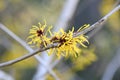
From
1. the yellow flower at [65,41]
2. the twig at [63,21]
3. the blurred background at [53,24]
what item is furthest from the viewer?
the blurred background at [53,24]

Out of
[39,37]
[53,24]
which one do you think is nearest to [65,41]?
[39,37]

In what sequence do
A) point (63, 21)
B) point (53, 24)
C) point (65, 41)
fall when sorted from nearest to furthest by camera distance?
point (65, 41)
point (63, 21)
point (53, 24)

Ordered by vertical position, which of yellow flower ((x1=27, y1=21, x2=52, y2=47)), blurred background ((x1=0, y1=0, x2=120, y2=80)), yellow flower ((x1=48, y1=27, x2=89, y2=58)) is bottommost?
yellow flower ((x1=48, y1=27, x2=89, y2=58))

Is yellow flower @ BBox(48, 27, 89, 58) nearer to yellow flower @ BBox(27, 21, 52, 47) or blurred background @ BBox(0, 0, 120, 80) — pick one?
yellow flower @ BBox(27, 21, 52, 47)

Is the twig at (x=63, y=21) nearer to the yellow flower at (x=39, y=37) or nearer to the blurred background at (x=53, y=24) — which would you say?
the blurred background at (x=53, y=24)

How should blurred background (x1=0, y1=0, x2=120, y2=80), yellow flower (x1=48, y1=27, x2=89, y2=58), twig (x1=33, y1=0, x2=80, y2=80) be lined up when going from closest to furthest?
yellow flower (x1=48, y1=27, x2=89, y2=58) → twig (x1=33, y1=0, x2=80, y2=80) → blurred background (x1=0, y1=0, x2=120, y2=80)

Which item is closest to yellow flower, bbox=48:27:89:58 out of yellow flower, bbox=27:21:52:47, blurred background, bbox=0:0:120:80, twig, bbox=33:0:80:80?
yellow flower, bbox=27:21:52:47

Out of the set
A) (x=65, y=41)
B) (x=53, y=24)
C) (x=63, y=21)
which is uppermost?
(x=53, y=24)

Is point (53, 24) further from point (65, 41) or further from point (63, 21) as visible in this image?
point (65, 41)

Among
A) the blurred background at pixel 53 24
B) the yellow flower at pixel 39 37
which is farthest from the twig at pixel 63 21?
the yellow flower at pixel 39 37

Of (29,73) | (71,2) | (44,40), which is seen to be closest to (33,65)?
(29,73)

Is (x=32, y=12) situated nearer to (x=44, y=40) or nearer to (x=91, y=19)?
(x=91, y=19)
